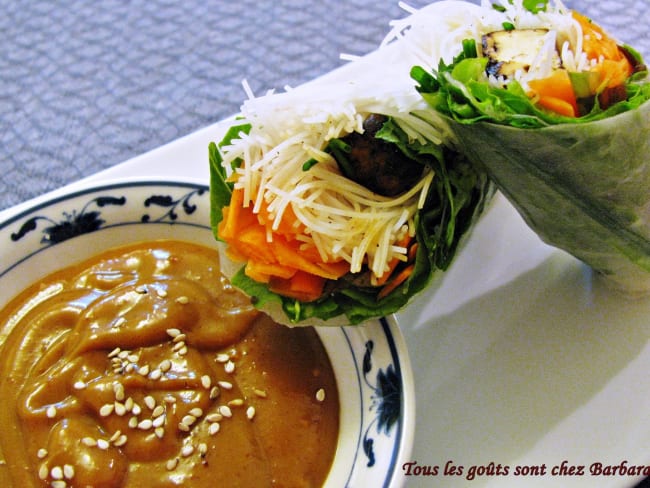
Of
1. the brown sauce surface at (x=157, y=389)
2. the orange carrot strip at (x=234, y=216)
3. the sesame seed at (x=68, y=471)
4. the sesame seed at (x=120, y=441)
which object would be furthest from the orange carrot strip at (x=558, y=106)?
the sesame seed at (x=68, y=471)

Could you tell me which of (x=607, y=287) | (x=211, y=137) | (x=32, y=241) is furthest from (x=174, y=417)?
(x=607, y=287)

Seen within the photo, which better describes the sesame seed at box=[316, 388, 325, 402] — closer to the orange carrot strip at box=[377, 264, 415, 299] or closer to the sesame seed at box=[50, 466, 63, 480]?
→ the orange carrot strip at box=[377, 264, 415, 299]

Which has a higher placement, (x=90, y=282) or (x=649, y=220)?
(x=649, y=220)

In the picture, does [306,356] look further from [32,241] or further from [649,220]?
[649,220]

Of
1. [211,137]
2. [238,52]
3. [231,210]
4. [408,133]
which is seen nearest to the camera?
[408,133]

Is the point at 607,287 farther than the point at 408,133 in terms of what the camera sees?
Yes

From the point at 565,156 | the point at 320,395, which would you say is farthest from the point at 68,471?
the point at 565,156

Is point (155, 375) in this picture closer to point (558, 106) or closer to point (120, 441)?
point (120, 441)

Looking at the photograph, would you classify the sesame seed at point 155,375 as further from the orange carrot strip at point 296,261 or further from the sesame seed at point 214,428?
the orange carrot strip at point 296,261
